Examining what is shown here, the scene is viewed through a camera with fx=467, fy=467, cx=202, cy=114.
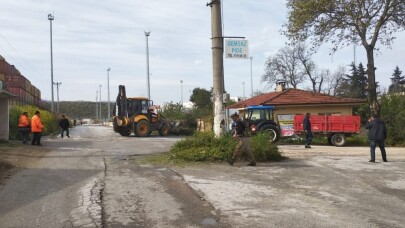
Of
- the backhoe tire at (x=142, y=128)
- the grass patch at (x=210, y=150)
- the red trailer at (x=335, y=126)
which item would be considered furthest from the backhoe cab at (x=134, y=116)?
the grass patch at (x=210, y=150)

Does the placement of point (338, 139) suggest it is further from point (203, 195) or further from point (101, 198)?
point (101, 198)

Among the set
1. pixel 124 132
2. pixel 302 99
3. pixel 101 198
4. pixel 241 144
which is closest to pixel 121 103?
pixel 124 132

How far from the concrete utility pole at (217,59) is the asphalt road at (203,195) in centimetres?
248

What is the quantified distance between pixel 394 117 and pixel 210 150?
18281mm

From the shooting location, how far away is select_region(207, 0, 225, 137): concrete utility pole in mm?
15938

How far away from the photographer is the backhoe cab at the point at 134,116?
1232 inches

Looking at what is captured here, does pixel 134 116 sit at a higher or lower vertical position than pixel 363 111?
lower

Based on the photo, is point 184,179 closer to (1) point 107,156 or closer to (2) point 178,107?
(1) point 107,156

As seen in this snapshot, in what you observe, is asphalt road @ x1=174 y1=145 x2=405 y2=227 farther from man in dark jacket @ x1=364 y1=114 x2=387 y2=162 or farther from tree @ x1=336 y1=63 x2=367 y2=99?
tree @ x1=336 y1=63 x2=367 y2=99

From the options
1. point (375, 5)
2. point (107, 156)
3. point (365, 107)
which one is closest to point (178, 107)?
point (365, 107)

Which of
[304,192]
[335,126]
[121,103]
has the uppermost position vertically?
[121,103]

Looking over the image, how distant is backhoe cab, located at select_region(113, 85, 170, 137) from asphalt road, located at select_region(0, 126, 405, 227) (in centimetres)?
1675

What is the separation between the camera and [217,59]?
16125mm

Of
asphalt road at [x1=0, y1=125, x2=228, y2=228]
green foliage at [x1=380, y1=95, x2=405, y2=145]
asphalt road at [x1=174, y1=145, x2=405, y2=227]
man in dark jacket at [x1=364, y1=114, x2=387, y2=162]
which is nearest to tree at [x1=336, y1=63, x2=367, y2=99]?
green foliage at [x1=380, y1=95, x2=405, y2=145]
